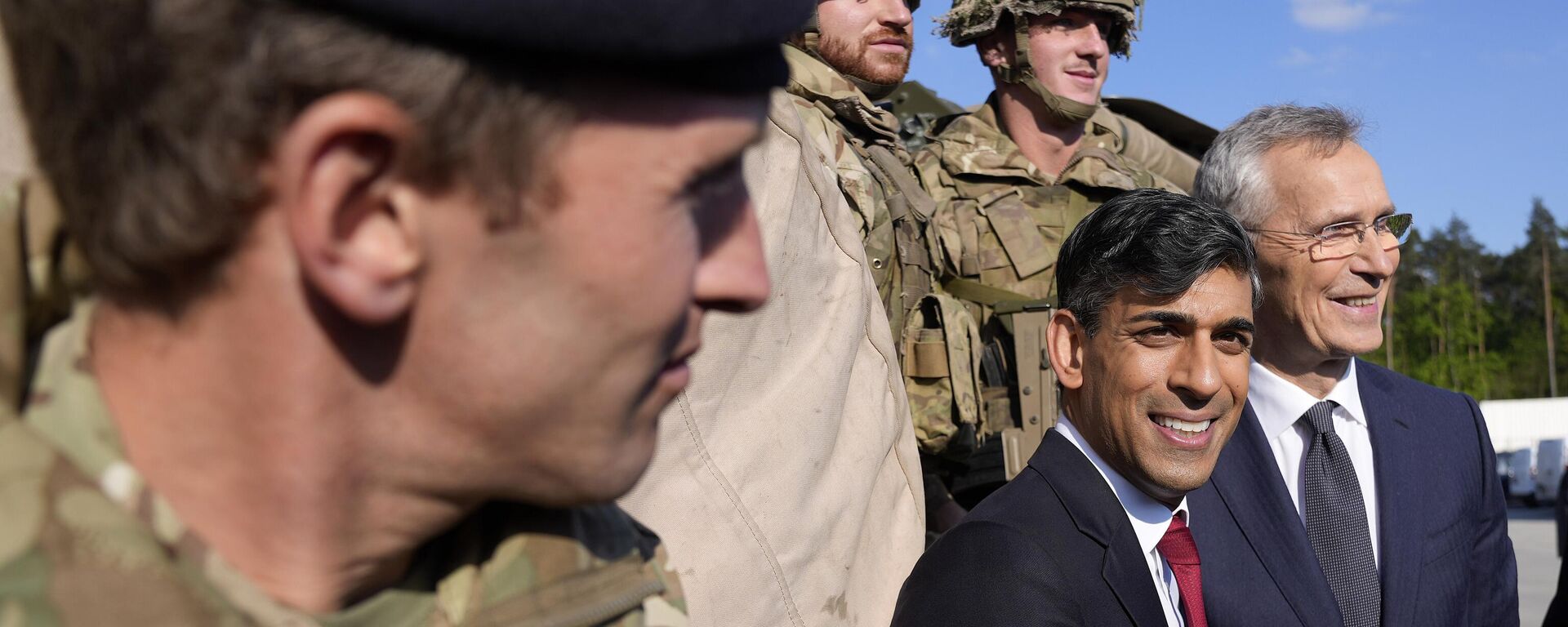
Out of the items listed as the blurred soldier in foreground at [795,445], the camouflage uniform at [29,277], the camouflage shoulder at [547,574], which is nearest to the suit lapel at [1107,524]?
the blurred soldier in foreground at [795,445]

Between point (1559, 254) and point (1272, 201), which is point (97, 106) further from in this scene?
point (1559, 254)

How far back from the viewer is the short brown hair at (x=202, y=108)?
2.48ft

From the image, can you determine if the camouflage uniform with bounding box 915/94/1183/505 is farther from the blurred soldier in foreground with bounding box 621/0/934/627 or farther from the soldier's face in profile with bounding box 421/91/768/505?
the soldier's face in profile with bounding box 421/91/768/505

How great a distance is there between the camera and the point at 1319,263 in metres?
3.39

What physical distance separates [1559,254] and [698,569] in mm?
85911

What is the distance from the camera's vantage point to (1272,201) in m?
3.49

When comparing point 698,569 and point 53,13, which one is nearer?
point 53,13

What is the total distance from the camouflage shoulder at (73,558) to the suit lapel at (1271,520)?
2.76 meters

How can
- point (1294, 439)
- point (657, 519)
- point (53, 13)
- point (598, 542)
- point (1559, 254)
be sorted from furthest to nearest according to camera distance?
point (1559, 254)
point (1294, 439)
point (657, 519)
point (598, 542)
point (53, 13)

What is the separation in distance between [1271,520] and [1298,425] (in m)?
0.39

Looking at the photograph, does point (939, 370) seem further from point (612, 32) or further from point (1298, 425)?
point (612, 32)

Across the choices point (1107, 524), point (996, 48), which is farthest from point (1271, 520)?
point (996, 48)

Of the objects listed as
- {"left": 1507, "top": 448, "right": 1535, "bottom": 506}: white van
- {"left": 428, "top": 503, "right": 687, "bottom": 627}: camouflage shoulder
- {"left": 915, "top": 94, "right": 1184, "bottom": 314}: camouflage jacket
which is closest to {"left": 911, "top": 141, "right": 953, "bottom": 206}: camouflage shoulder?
{"left": 915, "top": 94, "right": 1184, "bottom": 314}: camouflage jacket

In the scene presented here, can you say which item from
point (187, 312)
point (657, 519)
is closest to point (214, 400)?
point (187, 312)
